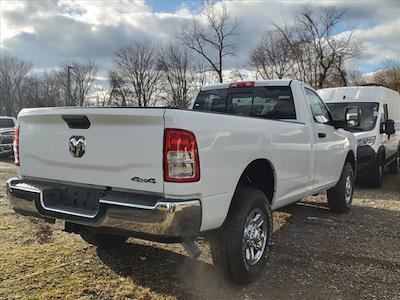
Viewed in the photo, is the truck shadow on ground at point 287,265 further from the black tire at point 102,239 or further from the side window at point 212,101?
the side window at point 212,101

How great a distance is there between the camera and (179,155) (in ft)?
10.4

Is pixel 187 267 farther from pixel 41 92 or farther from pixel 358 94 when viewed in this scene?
pixel 41 92

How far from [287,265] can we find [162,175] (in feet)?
7.04

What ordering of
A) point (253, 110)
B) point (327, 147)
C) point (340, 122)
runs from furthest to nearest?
point (340, 122)
point (327, 147)
point (253, 110)

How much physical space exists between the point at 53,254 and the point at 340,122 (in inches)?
166

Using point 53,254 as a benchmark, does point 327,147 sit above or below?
above

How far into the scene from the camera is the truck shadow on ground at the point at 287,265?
3.97 m

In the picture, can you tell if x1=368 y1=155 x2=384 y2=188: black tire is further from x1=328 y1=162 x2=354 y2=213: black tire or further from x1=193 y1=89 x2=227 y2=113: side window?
x1=193 y1=89 x2=227 y2=113: side window

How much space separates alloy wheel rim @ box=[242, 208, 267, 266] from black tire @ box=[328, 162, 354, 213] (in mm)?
3027

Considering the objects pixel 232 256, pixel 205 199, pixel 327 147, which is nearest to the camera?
pixel 205 199

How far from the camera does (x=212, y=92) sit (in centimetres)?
603

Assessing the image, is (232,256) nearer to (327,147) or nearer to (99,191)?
(99,191)

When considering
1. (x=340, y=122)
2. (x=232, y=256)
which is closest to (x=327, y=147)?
(x=340, y=122)

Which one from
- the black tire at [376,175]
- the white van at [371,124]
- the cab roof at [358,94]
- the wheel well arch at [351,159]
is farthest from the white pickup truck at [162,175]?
the cab roof at [358,94]
